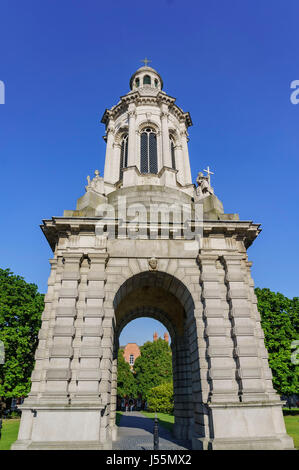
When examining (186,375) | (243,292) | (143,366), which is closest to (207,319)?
(243,292)

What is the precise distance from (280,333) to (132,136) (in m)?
28.2

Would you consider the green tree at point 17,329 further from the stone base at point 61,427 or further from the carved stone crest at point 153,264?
the carved stone crest at point 153,264

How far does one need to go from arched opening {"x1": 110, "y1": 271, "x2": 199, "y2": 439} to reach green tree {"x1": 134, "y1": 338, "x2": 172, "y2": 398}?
39.3 m

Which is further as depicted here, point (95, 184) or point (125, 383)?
point (125, 383)

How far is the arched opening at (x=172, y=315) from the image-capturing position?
15812 mm

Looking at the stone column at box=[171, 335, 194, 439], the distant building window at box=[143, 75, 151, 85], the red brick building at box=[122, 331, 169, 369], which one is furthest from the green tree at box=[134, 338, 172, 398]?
the distant building window at box=[143, 75, 151, 85]

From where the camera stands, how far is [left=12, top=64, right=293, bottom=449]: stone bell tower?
11.6 meters

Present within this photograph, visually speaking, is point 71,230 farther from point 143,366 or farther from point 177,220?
point 143,366

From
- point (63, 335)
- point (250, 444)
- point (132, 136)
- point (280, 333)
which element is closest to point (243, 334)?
point (250, 444)

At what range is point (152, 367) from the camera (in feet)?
189

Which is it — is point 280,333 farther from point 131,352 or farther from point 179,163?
point 131,352

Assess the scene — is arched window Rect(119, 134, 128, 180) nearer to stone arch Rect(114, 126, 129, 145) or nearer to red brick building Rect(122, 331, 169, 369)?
stone arch Rect(114, 126, 129, 145)

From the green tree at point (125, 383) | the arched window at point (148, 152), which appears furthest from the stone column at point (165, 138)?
the green tree at point (125, 383)

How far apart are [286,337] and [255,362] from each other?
83.4 ft
